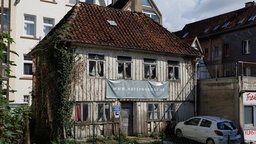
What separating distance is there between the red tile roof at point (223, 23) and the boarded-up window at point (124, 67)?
17.9 metres

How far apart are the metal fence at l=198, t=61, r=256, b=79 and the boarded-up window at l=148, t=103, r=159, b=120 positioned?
4.75m

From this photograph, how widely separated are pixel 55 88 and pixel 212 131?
9.31 meters

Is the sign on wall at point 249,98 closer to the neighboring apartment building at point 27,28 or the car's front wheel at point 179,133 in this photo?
the car's front wheel at point 179,133

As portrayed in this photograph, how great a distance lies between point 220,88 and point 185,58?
3312 mm

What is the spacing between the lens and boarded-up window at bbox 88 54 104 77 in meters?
19.6

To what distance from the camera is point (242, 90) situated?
21172 millimetres

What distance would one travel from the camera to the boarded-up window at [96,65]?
→ 19562mm

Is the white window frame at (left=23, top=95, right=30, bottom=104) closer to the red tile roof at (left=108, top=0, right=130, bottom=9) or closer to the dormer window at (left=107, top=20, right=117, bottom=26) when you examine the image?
the dormer window at (left=107, top=20, right=117, bottom=26)

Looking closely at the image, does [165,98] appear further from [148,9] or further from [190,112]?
[148,9]

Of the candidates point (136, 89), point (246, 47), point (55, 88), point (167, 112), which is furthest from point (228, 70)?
point (246, 47)

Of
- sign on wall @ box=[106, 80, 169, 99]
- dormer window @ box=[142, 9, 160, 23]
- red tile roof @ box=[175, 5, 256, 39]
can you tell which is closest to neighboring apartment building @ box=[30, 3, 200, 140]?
sign on wall @ box=[106, 80, 169, 99]

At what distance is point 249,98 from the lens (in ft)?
71.3

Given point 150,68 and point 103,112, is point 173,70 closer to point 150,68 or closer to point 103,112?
point 150,68

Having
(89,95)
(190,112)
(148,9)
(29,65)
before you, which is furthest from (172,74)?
(148,9)
